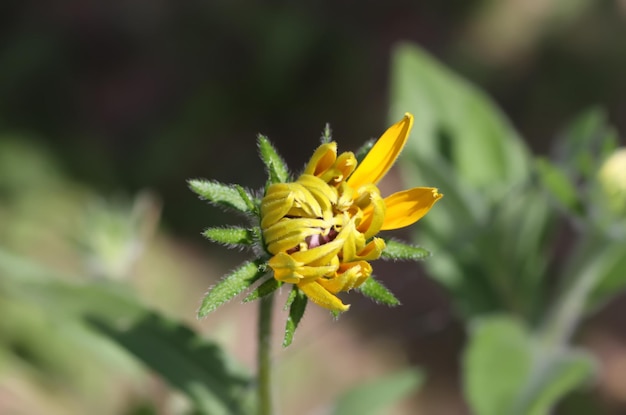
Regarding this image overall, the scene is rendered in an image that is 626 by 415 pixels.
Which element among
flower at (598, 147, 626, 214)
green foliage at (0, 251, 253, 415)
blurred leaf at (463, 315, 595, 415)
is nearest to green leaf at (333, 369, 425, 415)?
blurred leaf at (463, 315, 595, 415)

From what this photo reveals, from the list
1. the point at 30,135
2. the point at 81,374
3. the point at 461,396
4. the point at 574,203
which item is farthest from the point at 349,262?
the point at 30,135

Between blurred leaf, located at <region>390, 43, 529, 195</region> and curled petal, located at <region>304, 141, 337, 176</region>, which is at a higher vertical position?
blurred leaf, located at <region>390, 43, 529, 195</region>

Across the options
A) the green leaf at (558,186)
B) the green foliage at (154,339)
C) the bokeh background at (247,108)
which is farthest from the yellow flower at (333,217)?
the bokeh background at (247,108)

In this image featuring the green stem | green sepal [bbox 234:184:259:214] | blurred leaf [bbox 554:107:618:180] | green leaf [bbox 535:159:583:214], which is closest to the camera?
green sepal [bbox 234:184:259:214]

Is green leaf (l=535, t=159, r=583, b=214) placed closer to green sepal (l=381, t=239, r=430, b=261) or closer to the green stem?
green sepal (l=381, t=239, r=430, b=261)

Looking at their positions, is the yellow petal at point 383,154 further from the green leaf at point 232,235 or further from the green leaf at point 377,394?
the green leaf at point 377,394
